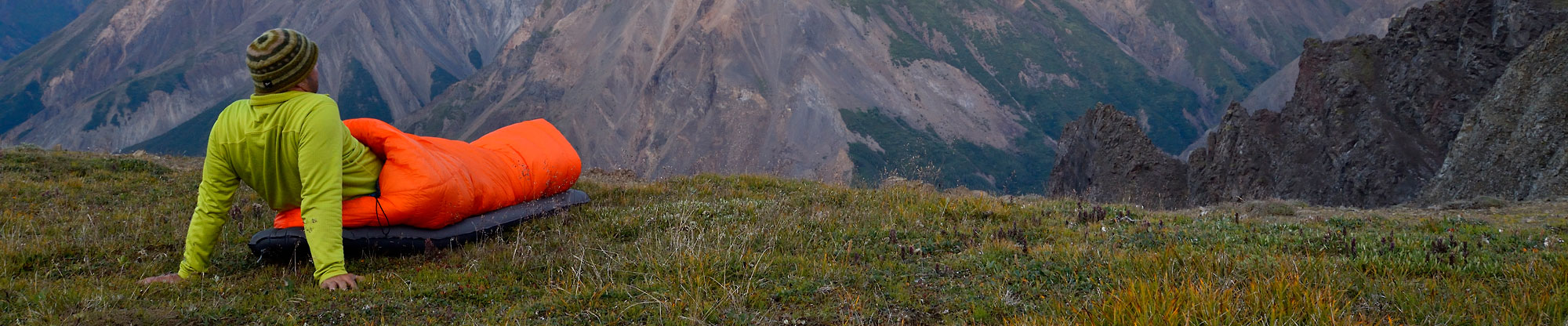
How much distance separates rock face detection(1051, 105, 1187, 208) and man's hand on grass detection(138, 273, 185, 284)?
45.9 metres

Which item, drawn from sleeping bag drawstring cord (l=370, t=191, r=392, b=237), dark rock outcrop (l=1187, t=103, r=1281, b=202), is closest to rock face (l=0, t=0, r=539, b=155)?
dark rock outcrop (l=1187, t=103, r=1281, b=202)

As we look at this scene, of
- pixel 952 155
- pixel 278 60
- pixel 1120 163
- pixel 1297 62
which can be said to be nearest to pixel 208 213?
pixel 278 60

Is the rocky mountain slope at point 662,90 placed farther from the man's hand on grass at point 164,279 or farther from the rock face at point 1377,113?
the man's hand on grass at point 164,279

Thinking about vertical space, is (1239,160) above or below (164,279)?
below

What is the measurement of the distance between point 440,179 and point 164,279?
186cm

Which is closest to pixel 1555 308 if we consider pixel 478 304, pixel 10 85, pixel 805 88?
pixel 478 304

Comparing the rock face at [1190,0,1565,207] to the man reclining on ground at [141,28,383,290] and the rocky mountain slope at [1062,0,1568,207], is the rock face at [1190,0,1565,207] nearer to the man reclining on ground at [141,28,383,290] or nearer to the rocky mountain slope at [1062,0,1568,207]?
the rocky mountain slope at [1062,0,1568,207]

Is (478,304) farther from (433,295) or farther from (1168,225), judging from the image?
(1168,225)

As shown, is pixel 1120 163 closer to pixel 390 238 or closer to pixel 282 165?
pixel 390 238

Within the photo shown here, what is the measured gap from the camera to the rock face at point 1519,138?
22.9 m

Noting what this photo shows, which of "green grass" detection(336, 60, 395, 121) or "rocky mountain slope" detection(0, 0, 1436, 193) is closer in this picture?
"rocky mountain slope" detection(0, 0, 1436, 193)

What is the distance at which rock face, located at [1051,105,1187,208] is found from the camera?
50.2m

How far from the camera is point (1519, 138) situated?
81.3ft

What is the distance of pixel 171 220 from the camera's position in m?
7.48
